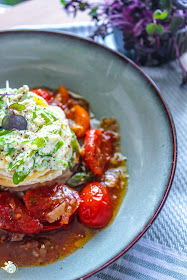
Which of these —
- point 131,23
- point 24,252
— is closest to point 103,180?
point 24,252

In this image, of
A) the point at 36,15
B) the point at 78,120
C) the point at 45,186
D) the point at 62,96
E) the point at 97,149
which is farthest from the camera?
the point at 36,15

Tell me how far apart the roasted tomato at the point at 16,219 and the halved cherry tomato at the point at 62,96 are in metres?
1.09

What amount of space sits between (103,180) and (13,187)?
0.70m

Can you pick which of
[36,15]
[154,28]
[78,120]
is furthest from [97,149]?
[36,15]

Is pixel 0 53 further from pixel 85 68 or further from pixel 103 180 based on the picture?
pixel 103 180

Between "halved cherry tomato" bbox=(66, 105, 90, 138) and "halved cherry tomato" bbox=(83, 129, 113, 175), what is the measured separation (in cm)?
9

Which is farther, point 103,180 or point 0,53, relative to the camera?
point 0,53

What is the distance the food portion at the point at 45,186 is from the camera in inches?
85.7

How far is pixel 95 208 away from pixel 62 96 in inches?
46.2

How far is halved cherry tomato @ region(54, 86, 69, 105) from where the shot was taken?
301cm

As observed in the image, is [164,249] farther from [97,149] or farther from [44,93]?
[44,93]

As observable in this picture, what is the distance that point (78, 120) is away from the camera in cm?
288

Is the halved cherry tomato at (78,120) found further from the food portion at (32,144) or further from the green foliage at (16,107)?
the green foliage at (16,107)

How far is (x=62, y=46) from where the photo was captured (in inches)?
120
